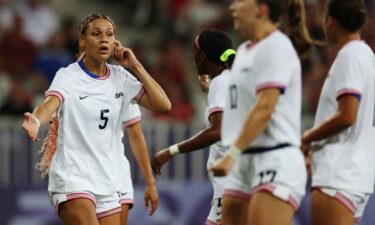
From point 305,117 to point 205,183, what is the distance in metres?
2.77

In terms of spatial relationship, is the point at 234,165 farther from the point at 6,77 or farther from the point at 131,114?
the point at 6,77

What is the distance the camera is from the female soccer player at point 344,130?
7340 mm

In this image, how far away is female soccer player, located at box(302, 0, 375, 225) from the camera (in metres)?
7.34

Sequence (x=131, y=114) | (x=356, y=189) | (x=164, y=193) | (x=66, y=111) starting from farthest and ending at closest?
(x=164, y=193)
(x=131, y=114)
(x=66, y=111)
(x=356, y=189)

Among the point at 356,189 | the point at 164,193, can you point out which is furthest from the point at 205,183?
the point at 356,189

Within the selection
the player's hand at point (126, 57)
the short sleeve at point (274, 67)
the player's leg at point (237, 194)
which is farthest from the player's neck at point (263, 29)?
the player's hand at point (126, 57)

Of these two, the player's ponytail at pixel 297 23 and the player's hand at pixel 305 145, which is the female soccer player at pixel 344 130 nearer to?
the player's hand at pixel 305 145

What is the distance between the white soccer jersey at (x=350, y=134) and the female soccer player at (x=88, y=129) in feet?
6.00

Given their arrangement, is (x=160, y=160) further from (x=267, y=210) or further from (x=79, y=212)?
(x=267, y=210)

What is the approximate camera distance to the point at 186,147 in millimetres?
8883

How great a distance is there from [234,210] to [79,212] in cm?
157

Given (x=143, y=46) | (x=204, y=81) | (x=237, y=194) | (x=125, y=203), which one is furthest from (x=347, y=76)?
(x=143, y=46)

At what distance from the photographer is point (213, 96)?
8.50 meters

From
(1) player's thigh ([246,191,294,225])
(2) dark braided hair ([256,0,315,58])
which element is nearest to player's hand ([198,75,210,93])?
(2) dark braided hair ([256,0,315,58])
